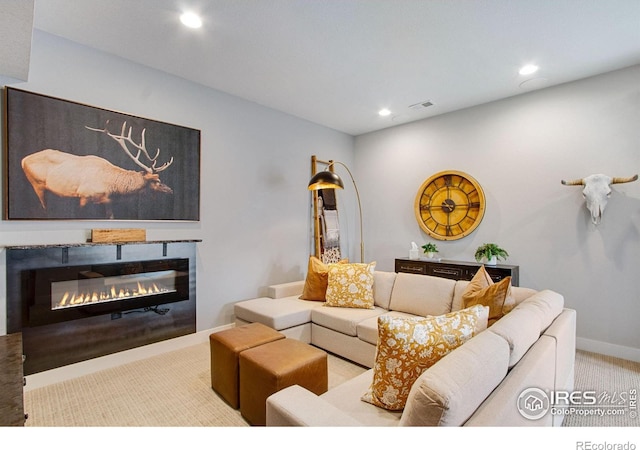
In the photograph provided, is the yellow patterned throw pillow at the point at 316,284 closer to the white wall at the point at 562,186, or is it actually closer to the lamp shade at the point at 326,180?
the lamp shade at the point at 326,180

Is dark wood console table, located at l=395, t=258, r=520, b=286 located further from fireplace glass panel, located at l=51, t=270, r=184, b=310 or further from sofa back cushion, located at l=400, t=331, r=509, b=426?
fireplace glass panel, located at l=51, t=270, r=184, b=310

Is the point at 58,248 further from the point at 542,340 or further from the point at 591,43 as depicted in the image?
the point at 591,43

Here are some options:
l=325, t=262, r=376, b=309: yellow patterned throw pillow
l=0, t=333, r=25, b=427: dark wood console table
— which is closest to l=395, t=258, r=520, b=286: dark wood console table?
l=325, t=262, r=376, b=309: yellow patterned throw pillow

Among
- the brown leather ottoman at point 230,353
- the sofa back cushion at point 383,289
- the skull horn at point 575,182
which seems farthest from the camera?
the sofa back cushion at point 383,289

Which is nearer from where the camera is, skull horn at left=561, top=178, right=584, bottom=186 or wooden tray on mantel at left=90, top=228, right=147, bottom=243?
wooden tray on mantel at left=90, top=228, right=147, bottom=243

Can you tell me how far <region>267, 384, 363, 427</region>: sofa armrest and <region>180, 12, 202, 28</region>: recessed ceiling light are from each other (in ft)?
8.72

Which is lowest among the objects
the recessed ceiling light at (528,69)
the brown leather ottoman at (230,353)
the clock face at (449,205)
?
the brown leather ottoman at (230,353)

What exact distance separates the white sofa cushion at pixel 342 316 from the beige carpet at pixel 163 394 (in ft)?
1.04

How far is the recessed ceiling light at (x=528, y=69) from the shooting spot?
307 cm

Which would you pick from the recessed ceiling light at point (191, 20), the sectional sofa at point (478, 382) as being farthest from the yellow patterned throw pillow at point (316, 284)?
the recessed ceiling light at point (191, 20)

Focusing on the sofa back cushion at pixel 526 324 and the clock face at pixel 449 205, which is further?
the clock face at pixel 449 205

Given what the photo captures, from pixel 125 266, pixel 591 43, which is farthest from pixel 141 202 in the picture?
pixel 591 43

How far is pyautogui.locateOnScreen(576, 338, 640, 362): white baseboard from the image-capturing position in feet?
10.0

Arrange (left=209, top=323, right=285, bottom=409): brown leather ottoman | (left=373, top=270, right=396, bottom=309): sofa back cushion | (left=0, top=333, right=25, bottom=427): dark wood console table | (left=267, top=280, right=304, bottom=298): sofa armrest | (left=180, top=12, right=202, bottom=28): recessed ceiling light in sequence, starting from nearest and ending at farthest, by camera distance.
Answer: (left=0, top=333, right=25, bottom=427): dark wood console table → (left=209, top=323, right=285, bottom=409): brown leather ottoman → (left=180, top=12, right=202, bottom=28): recessed ceiling light → (left=373, top=270, right=396, bottom=309): sofa back cushion → (left=267, top=280, right=304, bottom=298): sofa armrest
